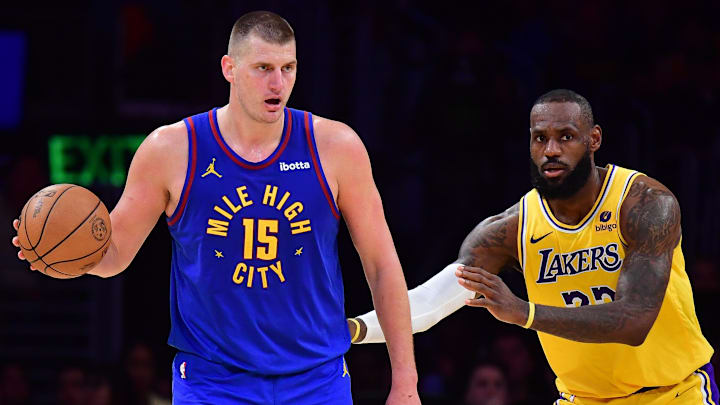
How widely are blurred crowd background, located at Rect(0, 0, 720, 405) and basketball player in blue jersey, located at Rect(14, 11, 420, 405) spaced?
138 inches

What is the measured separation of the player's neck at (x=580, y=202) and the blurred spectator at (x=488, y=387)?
2.81m

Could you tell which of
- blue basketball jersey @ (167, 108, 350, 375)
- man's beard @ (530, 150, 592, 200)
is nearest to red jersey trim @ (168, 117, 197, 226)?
blue basketball jersey @ (167, 108, 350, 375)

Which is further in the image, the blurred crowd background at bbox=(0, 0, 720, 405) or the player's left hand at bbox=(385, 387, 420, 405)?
the blurred crowd background at bbox=(0, 0, 720, 405)

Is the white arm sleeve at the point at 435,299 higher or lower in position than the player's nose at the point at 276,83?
lower

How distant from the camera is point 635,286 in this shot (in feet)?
14.6

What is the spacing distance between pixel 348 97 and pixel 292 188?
5382 millimetres

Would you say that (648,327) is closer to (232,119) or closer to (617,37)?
(232,119)

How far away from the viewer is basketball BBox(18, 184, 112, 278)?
3951 mm

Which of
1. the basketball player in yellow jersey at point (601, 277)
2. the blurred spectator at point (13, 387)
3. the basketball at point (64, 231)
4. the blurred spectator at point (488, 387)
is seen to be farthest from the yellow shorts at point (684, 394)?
the blurred spectator at point (13, 387)

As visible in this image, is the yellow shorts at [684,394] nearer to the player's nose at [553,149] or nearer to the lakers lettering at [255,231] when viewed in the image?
the player's nose at [553,149]

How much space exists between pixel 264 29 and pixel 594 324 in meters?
1.76

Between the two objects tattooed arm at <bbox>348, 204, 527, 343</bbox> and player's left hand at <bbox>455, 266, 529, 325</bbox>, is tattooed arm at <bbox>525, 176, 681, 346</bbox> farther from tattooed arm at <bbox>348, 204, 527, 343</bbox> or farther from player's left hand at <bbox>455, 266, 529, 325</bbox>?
tattooed arm at <bbox>348, 204, 527, 343</bbox>

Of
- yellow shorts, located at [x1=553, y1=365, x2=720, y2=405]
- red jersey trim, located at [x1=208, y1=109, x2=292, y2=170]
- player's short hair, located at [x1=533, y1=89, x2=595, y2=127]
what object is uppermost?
player's short hair, located at [x1=533, y1=89, x2=595, y2=127]

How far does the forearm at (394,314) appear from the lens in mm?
4059
